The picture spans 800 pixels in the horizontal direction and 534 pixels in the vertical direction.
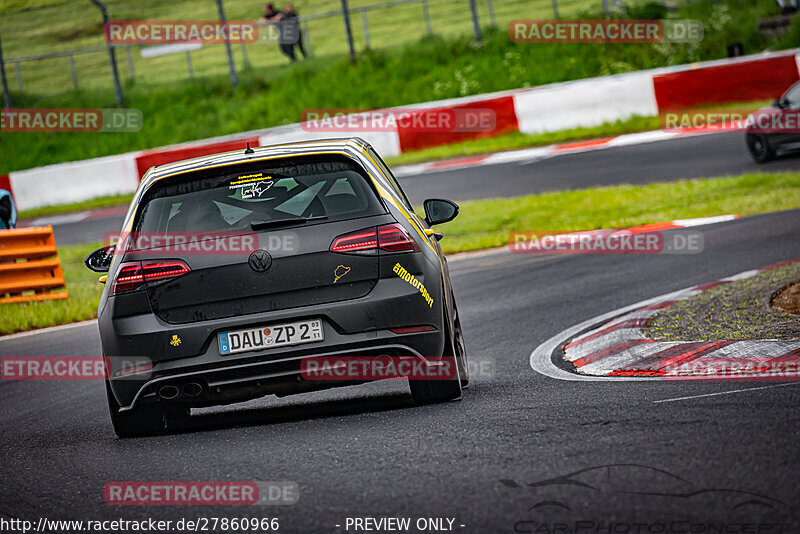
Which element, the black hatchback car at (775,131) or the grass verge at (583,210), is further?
the black hatchback car at (775,131)

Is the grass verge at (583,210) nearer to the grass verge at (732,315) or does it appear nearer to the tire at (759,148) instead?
the tire at (759,148)

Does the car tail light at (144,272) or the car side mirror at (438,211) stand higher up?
the car tail light at (144,272)

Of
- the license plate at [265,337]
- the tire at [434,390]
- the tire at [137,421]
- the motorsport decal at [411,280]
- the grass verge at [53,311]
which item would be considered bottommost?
the grass verge at [53,311]

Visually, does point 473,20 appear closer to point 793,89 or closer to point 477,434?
point 793,89

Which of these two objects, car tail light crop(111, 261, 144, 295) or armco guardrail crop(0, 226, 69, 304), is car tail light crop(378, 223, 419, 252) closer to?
car tail light crop(111, 261, 144, 295)

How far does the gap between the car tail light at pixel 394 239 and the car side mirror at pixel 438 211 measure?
3.79ft

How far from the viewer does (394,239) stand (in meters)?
6.21

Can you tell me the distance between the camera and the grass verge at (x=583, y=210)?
14750mm

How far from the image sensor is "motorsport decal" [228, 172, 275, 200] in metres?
6.38

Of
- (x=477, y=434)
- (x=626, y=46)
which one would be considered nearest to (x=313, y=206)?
(x=477, y=434)


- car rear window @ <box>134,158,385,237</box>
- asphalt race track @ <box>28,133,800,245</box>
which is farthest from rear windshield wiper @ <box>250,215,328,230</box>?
asphalt race track @ <box>28,133,800,245</box>

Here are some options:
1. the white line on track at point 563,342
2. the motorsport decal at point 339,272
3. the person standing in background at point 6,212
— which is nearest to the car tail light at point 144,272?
the motorsport decal at point 339,272

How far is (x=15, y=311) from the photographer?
14406 mm

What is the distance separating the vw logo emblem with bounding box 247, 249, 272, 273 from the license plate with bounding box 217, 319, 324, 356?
308 millimetres
